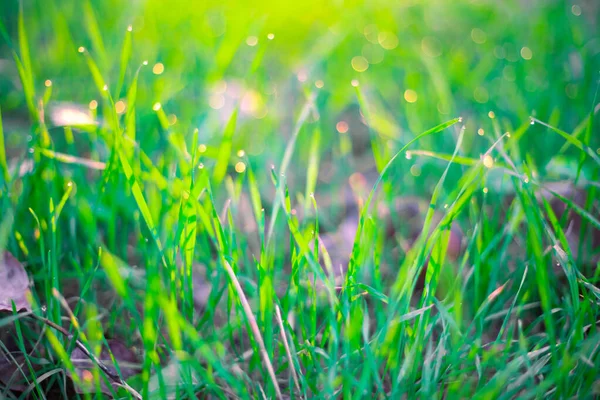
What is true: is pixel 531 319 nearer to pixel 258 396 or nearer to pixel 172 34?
pixel 258 396

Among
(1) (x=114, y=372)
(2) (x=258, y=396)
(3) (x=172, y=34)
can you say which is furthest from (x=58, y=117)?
(3) (x=172, y=34)

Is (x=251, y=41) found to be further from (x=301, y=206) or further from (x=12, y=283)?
(x=12, y=283)

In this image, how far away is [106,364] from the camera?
2.47ft

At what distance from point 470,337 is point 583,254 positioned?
325 mm

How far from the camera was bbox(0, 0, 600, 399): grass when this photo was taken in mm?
700

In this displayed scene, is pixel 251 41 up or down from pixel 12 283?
up

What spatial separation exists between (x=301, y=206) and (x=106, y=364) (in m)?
0.52

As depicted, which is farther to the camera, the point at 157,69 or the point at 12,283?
the point at 157,69

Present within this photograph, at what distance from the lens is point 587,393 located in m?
0.64

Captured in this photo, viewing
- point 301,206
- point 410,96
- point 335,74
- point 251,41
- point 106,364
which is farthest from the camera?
point 335,74

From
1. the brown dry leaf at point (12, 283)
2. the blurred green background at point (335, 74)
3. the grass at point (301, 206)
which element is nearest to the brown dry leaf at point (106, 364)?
the grass at point (301, 206)

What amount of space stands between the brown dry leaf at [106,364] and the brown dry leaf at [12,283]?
0.12 meters

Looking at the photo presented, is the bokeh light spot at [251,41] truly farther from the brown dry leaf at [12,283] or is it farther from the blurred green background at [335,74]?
the brown dry leaf at [12,283]

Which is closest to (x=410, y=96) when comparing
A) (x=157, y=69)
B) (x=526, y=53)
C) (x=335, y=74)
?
(x=335, y=74)
